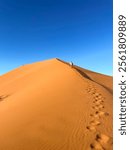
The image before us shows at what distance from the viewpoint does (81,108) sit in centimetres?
989

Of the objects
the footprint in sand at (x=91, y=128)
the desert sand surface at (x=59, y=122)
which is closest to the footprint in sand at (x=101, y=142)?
the desert sand surface at (x=59, y=122)

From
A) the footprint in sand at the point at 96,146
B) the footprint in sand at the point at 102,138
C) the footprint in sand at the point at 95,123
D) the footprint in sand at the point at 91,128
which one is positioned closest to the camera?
the footprint in sand at the point at 96,146

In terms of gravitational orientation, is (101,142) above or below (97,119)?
below

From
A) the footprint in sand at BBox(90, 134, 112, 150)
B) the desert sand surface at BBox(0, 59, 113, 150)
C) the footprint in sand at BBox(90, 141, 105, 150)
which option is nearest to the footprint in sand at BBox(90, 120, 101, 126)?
the desert sand surface at BBox(0, 59, 113, 150)

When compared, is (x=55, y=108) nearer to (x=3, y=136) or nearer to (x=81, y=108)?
(x=81, y=108)

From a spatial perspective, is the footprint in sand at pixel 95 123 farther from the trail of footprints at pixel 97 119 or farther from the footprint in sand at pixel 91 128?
the footprint in sand at pixel 91 128

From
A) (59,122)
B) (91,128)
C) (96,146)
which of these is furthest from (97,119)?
(96,146)

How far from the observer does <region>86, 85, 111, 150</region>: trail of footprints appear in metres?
6.80

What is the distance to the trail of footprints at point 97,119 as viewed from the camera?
680cm

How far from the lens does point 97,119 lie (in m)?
8.80

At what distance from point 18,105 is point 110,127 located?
5100 mm

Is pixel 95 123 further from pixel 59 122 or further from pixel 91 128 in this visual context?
pixel 59 122

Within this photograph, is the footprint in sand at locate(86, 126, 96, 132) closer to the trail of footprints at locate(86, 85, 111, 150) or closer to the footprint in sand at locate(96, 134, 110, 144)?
the trail of footprints at locate(86, 85, 111, 150)

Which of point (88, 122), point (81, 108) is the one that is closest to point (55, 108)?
point (81, 108)
